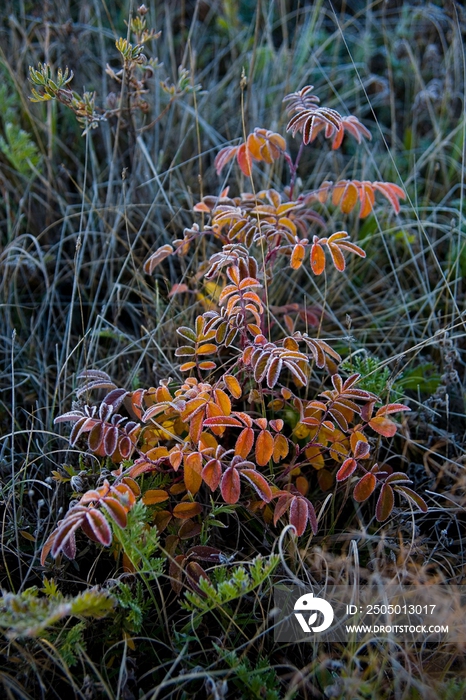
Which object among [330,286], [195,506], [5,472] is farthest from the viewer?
[330,286]

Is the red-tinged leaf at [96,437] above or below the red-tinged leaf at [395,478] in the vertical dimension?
above

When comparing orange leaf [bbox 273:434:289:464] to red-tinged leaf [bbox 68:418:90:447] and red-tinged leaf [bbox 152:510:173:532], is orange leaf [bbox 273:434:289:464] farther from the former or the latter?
red-tinged leaf [bbox 68:418:90:447]

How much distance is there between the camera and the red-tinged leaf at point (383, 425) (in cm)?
146

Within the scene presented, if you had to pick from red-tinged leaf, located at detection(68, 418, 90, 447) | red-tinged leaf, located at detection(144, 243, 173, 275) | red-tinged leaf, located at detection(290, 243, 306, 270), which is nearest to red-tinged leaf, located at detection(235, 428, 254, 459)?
red-tinged leaf, located at detection(68, 418, 90, 447)

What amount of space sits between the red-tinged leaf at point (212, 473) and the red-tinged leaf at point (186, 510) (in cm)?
14

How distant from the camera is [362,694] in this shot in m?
1.26

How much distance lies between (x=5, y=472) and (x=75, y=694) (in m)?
0.70

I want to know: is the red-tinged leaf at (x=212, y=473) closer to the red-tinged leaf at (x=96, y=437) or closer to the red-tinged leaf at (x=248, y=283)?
the red-tinged leaf at (x=96, y=437)

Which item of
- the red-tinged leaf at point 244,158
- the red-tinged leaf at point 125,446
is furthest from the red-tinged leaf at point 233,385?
the red-tinged leaf at point 244,158

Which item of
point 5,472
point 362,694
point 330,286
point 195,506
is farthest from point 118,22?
point 362,694

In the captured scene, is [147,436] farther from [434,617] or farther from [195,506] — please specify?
[434,617]

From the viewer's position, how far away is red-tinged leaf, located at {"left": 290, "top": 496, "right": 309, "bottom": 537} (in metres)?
1.38

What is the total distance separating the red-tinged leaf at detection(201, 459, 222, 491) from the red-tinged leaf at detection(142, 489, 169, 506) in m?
0.15

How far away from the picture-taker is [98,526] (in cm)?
119
